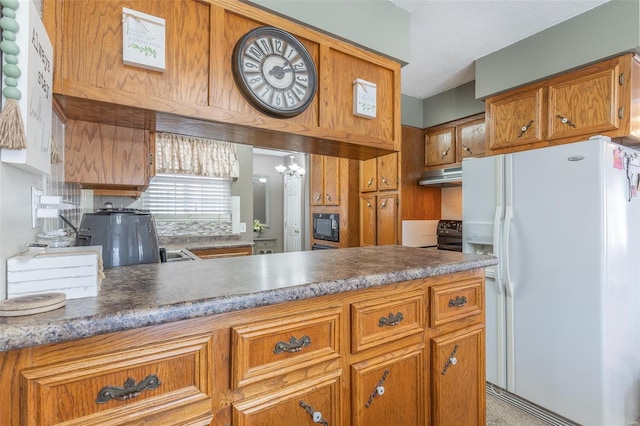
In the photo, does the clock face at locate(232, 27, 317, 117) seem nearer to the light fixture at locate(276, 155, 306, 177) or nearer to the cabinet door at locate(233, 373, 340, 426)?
the cabinet door at locate(233, 373, 340, 426)

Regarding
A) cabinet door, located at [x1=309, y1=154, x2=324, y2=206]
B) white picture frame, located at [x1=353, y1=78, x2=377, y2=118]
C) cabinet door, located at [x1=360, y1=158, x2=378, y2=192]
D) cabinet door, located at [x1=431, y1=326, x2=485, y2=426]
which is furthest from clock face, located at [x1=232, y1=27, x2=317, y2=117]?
cabinet door, located at [x1=309, y1=154, x2=324, y2=206]

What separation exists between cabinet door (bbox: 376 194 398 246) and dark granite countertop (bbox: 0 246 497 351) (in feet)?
6.07

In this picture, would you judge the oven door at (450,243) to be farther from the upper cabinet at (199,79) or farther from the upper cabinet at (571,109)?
the upper cabinet at (199,79)

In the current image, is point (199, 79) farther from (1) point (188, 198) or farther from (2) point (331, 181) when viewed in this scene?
(1) point (188, 198)

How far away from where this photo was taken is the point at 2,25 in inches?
26.8

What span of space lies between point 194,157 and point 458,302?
366cm

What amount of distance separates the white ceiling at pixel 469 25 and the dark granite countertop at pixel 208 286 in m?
1.59

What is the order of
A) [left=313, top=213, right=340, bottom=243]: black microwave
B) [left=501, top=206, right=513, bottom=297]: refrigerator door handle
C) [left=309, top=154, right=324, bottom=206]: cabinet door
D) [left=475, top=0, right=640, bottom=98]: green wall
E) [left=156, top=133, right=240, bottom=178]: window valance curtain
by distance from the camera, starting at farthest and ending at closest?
[left=309, top=154, right=324, bottom=206]: cabinet door < [left=313, top=213, right=340, bottom=243]: black microwave < [left=156, top=133, right=240, bottom=178]: window valance curtain < [left=501, top=206, right=513, bottom=297]: refrigerator door handle < [left=475, top=0, right=640, bottom=98]: green wall

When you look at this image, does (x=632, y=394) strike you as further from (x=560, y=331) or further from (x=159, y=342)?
(x=159, y=342)

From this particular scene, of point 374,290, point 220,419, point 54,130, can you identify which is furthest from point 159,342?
point 54,130

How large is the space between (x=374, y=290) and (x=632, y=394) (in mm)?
2119

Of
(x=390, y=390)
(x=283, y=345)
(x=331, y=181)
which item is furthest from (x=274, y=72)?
(x=331, y=181)

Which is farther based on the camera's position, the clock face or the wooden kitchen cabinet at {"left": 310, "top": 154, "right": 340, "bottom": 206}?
the wooden kitchen cabinet at {"left": 310, "top": 154, "right": 340, "bottom": 206}

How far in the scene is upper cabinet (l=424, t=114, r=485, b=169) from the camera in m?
3.19
